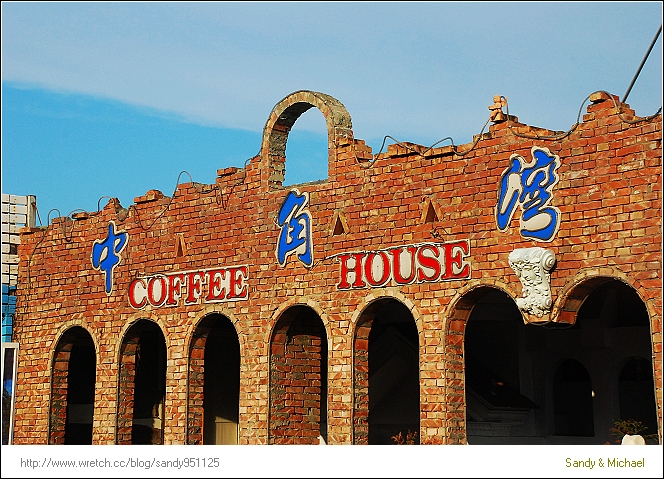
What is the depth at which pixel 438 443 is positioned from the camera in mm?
17766

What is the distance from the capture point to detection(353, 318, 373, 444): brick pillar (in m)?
19.0

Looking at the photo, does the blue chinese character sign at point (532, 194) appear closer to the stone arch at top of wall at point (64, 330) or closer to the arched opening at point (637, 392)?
the arched opening at point (637, 392)

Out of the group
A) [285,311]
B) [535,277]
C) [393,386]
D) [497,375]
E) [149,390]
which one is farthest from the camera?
[149,390]

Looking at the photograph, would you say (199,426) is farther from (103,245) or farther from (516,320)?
(516,320)

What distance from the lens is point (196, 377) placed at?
21844 millimetres

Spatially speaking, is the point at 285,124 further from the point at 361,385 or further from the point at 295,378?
the point at 361,385

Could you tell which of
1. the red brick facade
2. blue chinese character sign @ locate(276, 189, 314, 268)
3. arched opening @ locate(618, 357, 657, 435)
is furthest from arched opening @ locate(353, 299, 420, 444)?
arched opening @ locate(618, 357, 657, 435)

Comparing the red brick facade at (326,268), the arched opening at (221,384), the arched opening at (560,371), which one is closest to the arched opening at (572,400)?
the arched opening at (560,371)

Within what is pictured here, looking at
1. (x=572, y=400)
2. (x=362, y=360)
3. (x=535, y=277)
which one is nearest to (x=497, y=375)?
(x=572, y=400)

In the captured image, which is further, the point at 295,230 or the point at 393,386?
the point at 393,386

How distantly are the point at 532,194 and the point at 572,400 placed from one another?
6393mm

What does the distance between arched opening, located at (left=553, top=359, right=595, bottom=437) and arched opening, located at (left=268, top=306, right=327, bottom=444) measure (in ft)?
15.6

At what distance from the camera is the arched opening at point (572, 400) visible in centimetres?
2200

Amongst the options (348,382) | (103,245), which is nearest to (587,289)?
(348,382)
